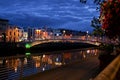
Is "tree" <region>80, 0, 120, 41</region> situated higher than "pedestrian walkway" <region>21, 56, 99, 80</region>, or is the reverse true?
"tree" <region>80, 0, 120, 41</region>

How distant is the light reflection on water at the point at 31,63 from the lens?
1454 centimetres

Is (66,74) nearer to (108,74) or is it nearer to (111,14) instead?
(111,14)

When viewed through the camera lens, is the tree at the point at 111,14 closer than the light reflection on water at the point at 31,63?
Yes

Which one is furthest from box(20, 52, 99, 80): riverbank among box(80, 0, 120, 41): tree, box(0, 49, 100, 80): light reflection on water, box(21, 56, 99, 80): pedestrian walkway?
box(80, 0, 120, 41): tree

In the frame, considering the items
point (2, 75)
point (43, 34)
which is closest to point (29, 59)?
point (2, 75)

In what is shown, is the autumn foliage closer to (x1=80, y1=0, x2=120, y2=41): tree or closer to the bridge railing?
(x1=80, y1=0, x2=120, y2=41): tree

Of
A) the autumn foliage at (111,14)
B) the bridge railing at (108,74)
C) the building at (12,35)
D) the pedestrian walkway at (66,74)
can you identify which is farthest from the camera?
the building at (12,35)

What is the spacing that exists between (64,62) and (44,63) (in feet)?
13.6

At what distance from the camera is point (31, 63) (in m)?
17.3

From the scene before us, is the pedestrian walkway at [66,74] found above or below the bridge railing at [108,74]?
below

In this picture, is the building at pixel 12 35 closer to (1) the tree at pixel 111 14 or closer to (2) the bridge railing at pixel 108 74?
(1) the tree at pixel 111 14

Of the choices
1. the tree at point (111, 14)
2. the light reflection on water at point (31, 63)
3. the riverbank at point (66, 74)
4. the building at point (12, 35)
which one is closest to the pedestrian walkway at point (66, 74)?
the riverbank at point (66, 74)

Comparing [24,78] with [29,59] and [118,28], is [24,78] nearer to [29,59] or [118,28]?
[29,59]

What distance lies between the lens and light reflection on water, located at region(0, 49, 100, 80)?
572 inches
